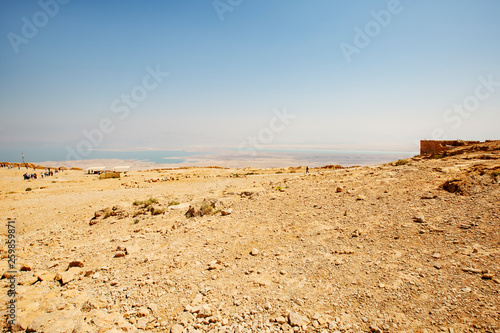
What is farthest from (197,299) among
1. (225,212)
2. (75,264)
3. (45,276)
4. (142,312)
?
(225,212)

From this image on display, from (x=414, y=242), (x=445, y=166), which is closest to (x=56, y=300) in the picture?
(x=414, y=242)

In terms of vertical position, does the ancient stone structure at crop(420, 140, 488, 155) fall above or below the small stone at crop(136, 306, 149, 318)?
above

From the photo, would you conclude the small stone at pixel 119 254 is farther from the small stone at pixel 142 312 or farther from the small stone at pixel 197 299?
the small stone at pixel 197 299

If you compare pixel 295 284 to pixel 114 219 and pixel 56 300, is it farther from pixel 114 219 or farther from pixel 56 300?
pixel 114 219

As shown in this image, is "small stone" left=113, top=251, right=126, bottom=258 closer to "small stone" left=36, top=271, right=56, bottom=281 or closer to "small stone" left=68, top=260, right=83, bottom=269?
"small stone" left=68, top=260, right=83, bottom=269

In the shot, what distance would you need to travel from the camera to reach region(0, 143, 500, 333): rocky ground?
4.40m

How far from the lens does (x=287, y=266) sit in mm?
6102

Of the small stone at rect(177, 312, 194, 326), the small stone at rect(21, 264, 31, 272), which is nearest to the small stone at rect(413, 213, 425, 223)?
the small stone at rect(177, 312, 194, 326)

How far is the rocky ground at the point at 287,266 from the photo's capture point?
14.4 ft

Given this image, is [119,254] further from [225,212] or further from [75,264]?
[225,212]

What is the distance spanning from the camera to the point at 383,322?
4.09m

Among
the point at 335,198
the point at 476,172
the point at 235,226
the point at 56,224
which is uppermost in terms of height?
the point at 476,172

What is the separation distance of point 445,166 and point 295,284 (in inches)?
475

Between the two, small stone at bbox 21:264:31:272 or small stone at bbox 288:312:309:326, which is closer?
small stone at bbox 288:312:309:326
